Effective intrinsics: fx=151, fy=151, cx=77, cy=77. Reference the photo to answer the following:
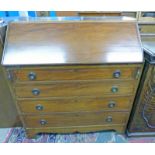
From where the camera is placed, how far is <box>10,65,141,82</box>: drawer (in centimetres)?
108

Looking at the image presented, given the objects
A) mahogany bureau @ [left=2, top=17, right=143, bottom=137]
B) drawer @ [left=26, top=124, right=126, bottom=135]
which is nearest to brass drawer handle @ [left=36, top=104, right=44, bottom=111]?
mahogany bureau @ [left=2, top=17, right=143, bottom=137]

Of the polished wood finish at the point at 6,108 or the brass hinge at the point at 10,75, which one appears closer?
the brass hinge at the point at 10,75

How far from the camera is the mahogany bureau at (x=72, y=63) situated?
1072mm

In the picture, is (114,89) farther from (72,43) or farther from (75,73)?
(72,43)

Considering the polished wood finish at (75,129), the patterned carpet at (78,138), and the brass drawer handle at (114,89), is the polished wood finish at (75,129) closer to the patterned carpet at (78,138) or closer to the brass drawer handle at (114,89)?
the patterned carpet at (78,138)

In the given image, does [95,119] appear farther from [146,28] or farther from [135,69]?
[146,28]

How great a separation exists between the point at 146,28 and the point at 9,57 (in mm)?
1218

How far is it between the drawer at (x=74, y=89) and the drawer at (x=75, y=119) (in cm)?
25

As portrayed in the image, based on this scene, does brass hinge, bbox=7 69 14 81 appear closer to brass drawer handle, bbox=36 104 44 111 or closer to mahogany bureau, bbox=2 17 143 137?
mahogany bureau, bbox=2 17 143 137

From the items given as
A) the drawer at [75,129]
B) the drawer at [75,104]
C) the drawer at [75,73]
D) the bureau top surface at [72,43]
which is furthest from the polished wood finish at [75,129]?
the bureau top surface at [72,43]

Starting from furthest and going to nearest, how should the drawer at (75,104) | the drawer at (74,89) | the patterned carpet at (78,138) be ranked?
the patterned carpet at (78,138), the drawer at (75,104), the drawer at (74,89)

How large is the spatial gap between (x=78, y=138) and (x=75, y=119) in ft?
0.90

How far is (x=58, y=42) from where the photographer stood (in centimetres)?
112

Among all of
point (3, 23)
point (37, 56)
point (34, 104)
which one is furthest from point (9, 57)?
point (34, 104)
